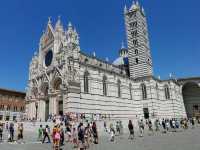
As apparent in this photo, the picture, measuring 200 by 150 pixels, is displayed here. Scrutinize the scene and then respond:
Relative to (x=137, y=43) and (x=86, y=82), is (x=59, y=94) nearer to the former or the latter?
→ (x=86, y=82)

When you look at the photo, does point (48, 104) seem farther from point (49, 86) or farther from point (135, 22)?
point (135, 22)

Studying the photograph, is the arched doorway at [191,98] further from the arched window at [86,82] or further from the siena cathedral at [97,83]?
the arched window at [86,82]

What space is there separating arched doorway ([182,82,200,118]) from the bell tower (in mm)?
14982

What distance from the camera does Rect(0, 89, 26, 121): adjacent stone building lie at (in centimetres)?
4269

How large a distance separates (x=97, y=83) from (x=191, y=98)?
29.8 metres

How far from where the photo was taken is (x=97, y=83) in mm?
34281

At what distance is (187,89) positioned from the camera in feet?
178

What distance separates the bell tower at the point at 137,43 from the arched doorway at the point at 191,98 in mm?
14982

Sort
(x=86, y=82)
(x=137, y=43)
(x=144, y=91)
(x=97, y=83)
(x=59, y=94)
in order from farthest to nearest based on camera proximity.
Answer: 1. (x=137, y=43)
2. (x=144, y=91)
3. (x=97, y=83)
4. (x=86, y=82)
5. (x=59, y=94)

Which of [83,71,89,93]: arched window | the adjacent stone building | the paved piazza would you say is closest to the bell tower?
[83,71,89,93]: arched window

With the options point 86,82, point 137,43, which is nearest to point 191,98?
point 137,43

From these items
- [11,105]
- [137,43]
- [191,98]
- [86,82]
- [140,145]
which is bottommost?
[140,145]

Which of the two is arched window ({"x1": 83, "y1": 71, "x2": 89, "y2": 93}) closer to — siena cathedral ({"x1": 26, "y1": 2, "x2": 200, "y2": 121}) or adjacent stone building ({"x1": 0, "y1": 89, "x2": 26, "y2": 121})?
siena cathedral ({"x1": 26, "y1": 2, "x2": 200, "y2": 121})

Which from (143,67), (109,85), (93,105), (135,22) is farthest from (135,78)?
(93,105)
